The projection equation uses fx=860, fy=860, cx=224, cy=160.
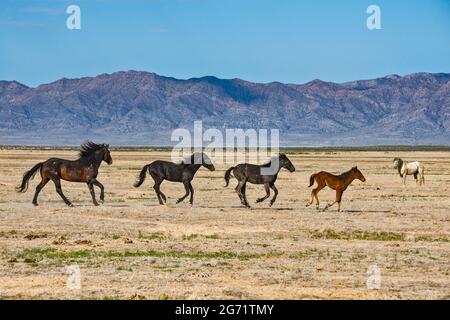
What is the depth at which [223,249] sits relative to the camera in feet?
61.6

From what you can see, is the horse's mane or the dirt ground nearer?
the dirt ground

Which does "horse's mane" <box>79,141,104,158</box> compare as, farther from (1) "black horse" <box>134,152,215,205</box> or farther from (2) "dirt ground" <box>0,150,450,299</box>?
(1) "black horse" <box>134,152,215,205</box>

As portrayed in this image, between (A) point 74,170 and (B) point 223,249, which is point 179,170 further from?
(B) point 223,249

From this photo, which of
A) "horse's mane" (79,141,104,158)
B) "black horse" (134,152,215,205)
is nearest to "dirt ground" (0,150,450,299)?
"black horse" (134,152,215,205)

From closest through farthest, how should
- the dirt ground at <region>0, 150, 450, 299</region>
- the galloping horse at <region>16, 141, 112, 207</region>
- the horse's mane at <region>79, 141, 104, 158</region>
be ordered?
the dirt ground at <region>0, 150, 450, 299</region>
the galloping horse at <region>16, 141, 112, 207</region>
the horse's mane at <region>79, 141, 104, 158</region>

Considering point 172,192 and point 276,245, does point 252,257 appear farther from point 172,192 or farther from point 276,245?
point 172,192

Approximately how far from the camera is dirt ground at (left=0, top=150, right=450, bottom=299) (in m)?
13.7

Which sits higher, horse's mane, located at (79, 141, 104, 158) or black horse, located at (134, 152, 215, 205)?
horse's mane, located at (79, 141, 104, 158)

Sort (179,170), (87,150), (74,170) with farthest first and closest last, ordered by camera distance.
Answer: (179,170), (87,150), (74,170)

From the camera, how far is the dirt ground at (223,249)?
13749mm

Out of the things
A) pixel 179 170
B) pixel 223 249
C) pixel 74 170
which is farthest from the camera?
pixel 179 170

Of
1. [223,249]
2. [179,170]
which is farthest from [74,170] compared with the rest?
[223,249]

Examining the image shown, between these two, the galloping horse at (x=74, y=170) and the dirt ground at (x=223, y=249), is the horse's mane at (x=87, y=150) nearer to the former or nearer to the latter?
the galloping horse at (x=74, y=170)
